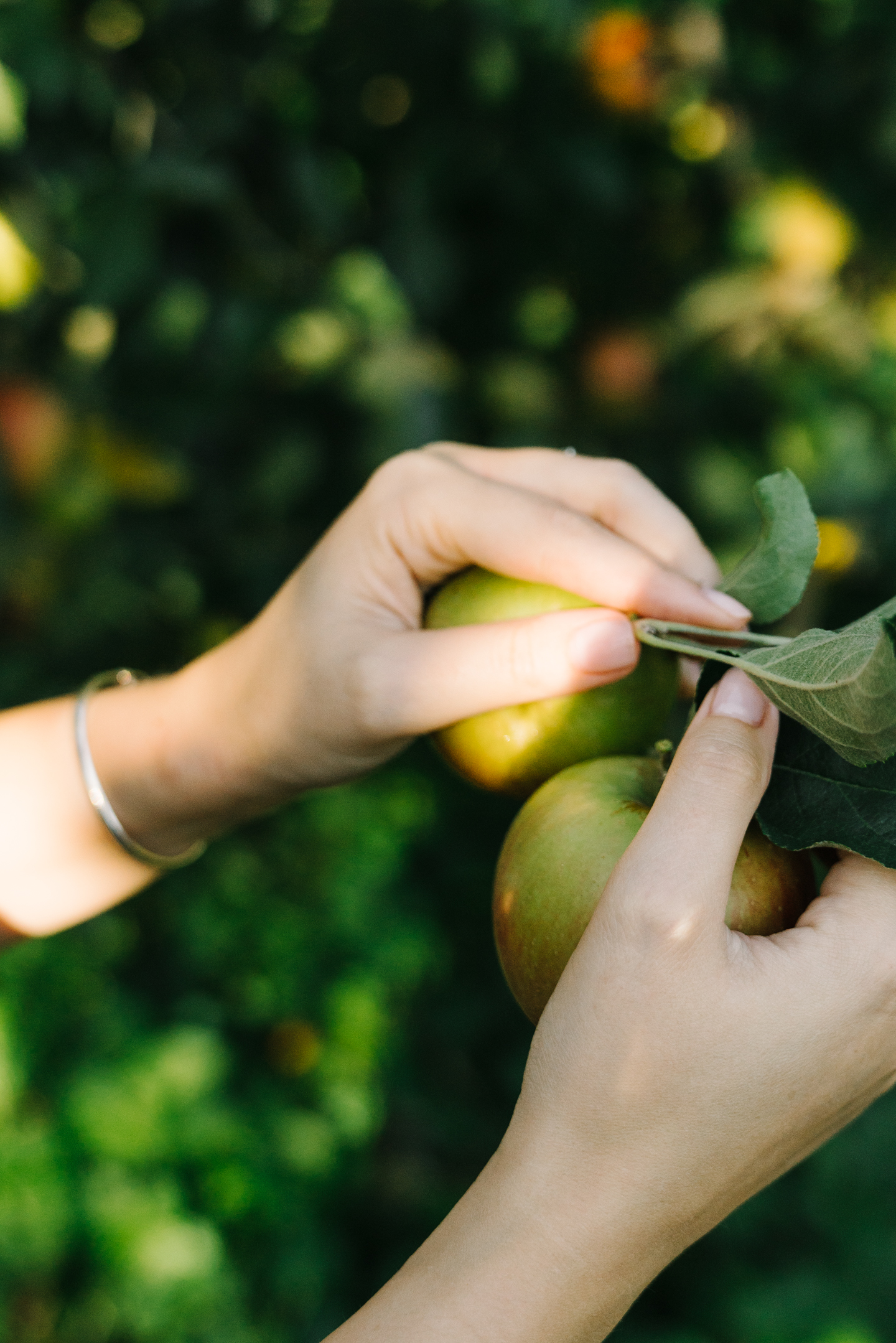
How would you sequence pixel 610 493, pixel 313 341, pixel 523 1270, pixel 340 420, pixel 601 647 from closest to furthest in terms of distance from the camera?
1. pixel 523 1270
2. pixel 601 647
3. pixel 610 493
4. pixel 313 341
5. pixel 340 420

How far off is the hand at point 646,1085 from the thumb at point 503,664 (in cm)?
18

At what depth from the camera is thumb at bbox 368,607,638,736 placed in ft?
2.68

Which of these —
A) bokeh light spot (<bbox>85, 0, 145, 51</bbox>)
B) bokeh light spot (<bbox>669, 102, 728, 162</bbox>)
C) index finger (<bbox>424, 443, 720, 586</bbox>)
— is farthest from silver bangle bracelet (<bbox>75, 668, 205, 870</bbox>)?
bokeh light spot (<bbox>669, 102, 728, 162</bbox>)

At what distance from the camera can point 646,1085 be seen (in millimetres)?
617

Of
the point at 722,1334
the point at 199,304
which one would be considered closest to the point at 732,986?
the point at 199,304

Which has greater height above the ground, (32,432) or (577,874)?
(32,432)

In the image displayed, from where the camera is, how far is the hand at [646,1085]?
61cm

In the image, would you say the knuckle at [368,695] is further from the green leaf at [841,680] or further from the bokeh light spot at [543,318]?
the bokeh light spot at [543,318]

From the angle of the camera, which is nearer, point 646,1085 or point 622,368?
point 646,1085

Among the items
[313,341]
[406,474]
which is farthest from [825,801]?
[313,341]

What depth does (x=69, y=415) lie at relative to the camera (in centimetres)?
132

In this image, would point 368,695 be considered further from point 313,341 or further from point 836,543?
point 836,543

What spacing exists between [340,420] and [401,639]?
0.70m

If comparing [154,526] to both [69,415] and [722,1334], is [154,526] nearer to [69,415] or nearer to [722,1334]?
[69,415]
